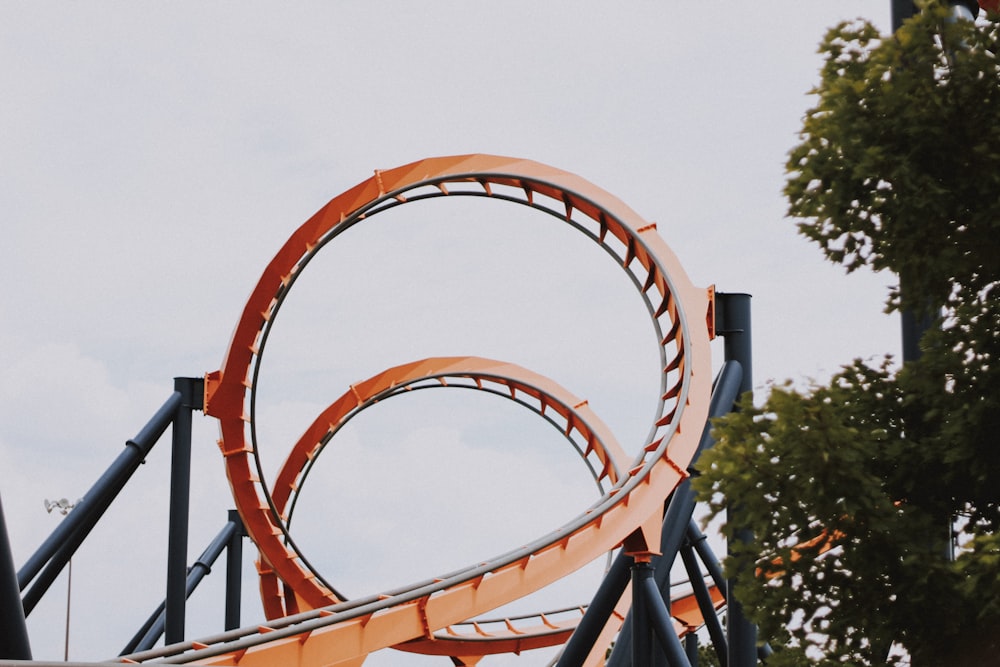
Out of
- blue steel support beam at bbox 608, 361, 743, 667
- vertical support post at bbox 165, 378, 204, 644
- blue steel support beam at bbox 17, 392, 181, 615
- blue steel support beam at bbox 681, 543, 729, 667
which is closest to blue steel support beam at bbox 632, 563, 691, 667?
blue steel support beam at bbox 608, 361, 743, 667

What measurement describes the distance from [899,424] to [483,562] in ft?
18.8

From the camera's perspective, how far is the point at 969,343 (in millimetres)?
5121

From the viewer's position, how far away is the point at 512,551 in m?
10.2

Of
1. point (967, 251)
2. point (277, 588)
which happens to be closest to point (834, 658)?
point (967, 251)

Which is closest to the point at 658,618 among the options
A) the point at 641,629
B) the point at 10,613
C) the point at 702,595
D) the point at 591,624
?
the point at 641,629

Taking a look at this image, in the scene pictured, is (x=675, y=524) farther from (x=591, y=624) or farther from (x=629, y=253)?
→ (x=629, y=253)

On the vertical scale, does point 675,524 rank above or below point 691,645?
above

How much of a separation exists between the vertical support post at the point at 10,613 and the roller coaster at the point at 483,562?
1 cm

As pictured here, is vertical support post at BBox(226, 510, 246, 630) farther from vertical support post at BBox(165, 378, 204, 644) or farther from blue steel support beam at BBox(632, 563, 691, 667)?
blue steel support beam at BBox(632, 563, 691, 667)

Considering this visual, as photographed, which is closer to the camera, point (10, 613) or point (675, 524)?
point (10, 613)

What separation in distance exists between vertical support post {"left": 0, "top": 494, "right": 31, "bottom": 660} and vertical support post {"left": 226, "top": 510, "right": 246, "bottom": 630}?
361 inches

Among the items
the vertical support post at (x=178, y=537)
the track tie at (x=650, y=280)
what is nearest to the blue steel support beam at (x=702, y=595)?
the track tie at (x=650, y=280)

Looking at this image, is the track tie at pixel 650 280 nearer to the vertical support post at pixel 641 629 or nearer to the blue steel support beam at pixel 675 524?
the blue steel support beam at pixel 675 524

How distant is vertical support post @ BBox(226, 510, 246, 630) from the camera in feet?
53.6
